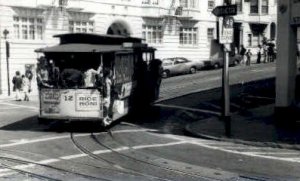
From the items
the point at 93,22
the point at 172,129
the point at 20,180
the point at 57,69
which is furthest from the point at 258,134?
the point at 93,22

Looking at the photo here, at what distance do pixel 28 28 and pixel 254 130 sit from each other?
24483 millimetres

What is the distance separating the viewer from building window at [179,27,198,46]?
51.7m

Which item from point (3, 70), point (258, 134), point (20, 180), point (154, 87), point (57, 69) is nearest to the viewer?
point (20, 180)

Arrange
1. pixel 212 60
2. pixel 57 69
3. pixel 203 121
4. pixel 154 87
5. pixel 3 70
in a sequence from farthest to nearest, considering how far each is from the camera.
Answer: pixel 212 60 → pixel 3 70 → pixel 154 87 → pixel 203 121 → pixel 57 69

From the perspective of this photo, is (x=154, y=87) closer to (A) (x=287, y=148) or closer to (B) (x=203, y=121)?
(B) (x=203, y=121)

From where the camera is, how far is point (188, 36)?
172 feet

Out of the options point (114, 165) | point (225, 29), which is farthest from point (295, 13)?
point (114, 165)

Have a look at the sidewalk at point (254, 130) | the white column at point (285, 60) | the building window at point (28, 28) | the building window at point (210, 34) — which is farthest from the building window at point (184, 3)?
the white column at point (285, 60)

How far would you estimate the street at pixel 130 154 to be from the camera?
38.2 feet

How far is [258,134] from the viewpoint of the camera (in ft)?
56.7

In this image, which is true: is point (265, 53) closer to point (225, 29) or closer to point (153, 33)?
point (153, 33)

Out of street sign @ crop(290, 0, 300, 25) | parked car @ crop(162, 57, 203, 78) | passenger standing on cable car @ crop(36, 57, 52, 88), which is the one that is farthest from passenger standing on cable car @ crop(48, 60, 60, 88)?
parked car @ crop(162, 57, 203, 78)

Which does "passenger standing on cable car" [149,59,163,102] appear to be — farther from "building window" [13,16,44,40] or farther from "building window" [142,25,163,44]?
"building window" [142,25,163,44]

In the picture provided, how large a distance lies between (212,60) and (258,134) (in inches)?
1184
